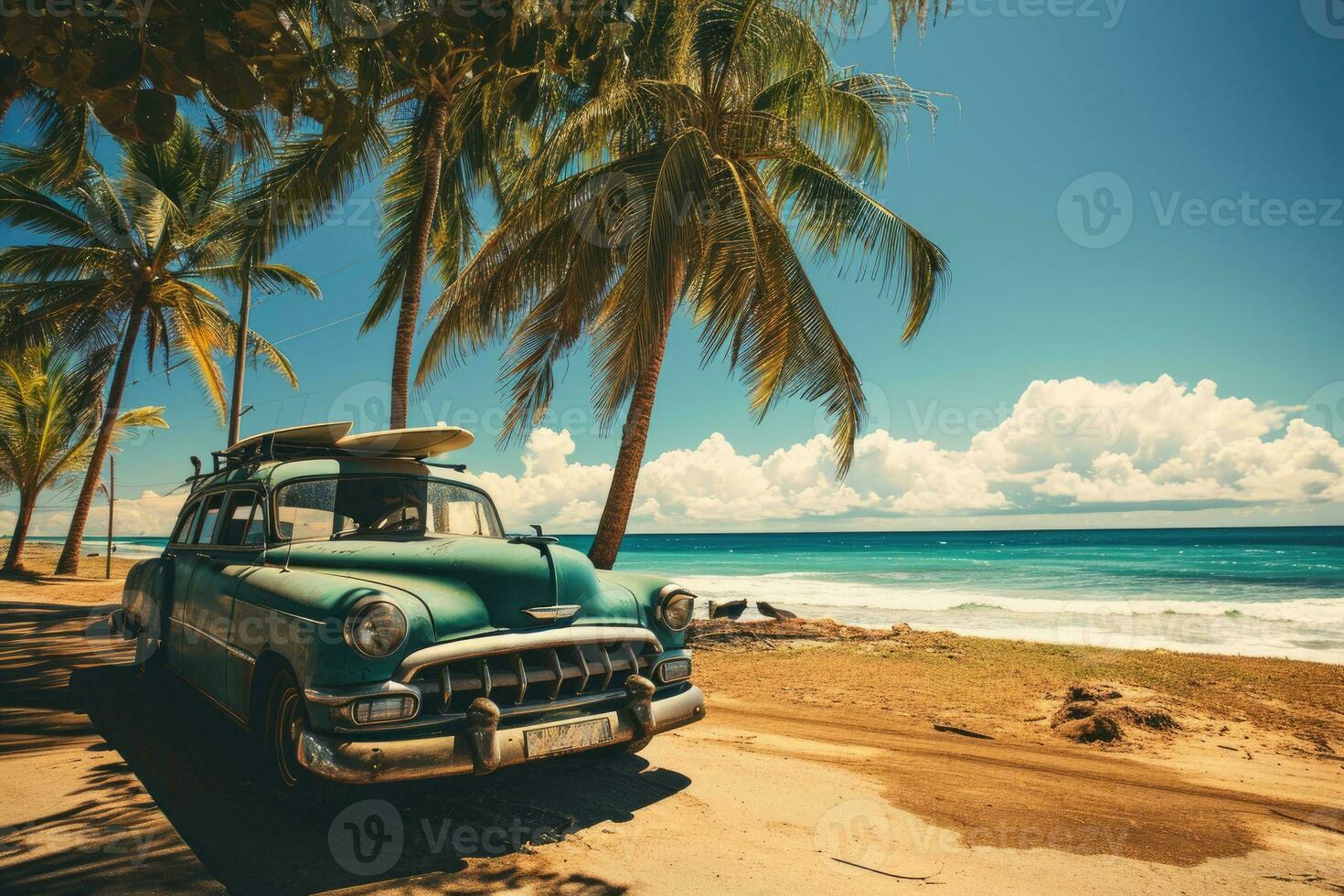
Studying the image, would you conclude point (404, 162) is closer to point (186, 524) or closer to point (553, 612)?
point (186, 524)

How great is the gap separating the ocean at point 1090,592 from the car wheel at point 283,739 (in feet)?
42.5

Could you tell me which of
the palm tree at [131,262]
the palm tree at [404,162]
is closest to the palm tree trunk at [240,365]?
the palm tree at [131,262]

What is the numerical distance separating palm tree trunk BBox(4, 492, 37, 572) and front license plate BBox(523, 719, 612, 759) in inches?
939

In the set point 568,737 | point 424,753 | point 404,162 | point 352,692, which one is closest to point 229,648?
point 352,692

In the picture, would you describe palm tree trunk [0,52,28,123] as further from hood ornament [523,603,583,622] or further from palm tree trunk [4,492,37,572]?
palm tree trunk [4,492,37,572]

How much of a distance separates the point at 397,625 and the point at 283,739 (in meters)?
0.96

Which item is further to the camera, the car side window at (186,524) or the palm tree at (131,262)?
the palm tree at (131,262)

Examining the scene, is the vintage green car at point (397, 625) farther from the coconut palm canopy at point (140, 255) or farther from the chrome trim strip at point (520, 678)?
the coconut palm canopy at point (140, 255)

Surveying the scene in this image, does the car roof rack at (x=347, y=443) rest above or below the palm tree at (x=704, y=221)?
below

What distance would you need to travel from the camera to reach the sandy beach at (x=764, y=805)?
323cm

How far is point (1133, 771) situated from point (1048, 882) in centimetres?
241

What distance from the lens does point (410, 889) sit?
3021 millimetres

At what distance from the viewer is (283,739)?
3619 millimetres

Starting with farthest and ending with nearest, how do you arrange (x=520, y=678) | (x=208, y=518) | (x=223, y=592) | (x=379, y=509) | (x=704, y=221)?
(x=704, y=221) < (x=208, y=518) < (x=379, y=509) < (x=223, y=592) < (x=520, y=678)
